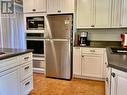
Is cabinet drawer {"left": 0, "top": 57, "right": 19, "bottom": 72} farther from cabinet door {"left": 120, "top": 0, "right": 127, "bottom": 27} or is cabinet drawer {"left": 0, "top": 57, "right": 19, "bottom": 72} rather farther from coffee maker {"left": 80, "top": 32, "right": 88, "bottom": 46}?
cabinet door {"left": 120, "top": 0, "right": 127, "bottom": 27}

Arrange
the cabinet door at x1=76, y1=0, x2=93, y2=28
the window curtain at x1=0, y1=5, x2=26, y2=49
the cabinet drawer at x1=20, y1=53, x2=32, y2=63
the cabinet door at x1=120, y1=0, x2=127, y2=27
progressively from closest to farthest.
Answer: the cabinet drawer at x1=20, y1=53, x2=32, y2=63, the cabinet door at x1=120, y1=0, x2=127, y2=27, the cabinet door at x1=76, y1=0, x2=93, y2=28, the window curtain at x1=0, y1=5, x2=26, y2=49

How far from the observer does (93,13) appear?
3.62 metres

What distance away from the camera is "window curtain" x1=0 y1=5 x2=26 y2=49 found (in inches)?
147

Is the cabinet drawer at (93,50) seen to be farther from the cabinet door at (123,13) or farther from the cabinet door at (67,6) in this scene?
the cabinet door at (67,6)

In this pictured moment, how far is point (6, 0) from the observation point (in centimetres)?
379

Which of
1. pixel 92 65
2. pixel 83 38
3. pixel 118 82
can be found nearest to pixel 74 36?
pixel 83 38

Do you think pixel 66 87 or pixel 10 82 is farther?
pixel 66 87

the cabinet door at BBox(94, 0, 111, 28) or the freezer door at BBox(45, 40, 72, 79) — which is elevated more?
the cabinet door at BBox(94, 0, 111, 28)

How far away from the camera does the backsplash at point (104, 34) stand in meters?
3.82

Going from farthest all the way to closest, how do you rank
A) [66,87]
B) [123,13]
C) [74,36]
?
[74,36] < [123,13] < [66,87]

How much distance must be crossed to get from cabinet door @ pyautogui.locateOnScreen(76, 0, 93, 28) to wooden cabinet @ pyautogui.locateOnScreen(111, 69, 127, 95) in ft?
7.87

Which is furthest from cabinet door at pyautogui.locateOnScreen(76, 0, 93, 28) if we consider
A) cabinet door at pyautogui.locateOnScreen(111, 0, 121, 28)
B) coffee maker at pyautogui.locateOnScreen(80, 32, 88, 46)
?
cabinet door at pyautogui.locateOnScreen(111, 0, 121, 28)

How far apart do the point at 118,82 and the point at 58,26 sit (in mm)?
2492

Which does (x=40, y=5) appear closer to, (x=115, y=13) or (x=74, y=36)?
→ (x=74, y=36)
